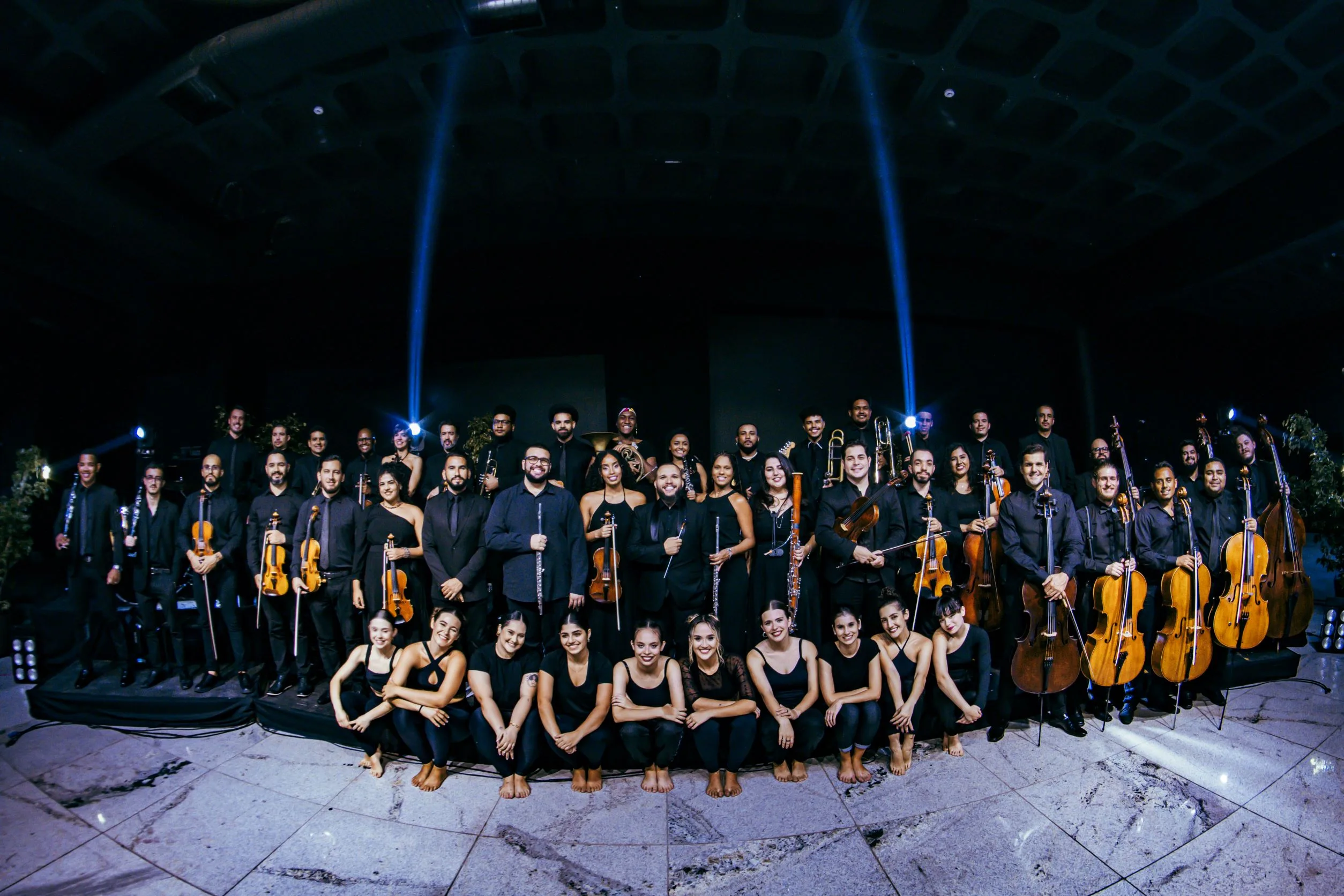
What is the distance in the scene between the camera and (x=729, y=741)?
3039mm

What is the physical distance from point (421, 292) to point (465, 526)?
184 inches

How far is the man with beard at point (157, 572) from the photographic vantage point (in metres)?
4.21

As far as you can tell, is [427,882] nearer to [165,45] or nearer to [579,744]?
[579,744]

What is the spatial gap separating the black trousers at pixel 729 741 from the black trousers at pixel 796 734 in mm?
99

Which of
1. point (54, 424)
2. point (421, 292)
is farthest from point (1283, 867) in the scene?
point (54, 424)

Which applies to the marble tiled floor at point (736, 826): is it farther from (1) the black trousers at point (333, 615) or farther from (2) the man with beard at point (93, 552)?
(2) the man with beard at point (93, 552)

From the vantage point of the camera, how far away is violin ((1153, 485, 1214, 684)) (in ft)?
11.4

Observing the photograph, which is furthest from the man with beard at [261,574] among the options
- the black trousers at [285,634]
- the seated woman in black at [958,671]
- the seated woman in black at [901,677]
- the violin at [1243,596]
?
the violin at [1243,596]

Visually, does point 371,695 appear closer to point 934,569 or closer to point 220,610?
point 220,610

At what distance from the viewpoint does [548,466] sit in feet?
12.3

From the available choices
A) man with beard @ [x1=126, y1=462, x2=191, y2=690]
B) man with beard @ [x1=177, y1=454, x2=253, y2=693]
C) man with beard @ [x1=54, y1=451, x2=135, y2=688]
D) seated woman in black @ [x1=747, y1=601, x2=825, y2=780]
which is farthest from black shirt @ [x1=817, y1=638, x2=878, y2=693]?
man with beard @ [x1=54, y1=451, x2=135, y2=688]

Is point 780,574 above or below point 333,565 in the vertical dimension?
below

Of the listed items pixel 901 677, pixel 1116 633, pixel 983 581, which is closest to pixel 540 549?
pixel 901 677

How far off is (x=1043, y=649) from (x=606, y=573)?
2800 millimetres
